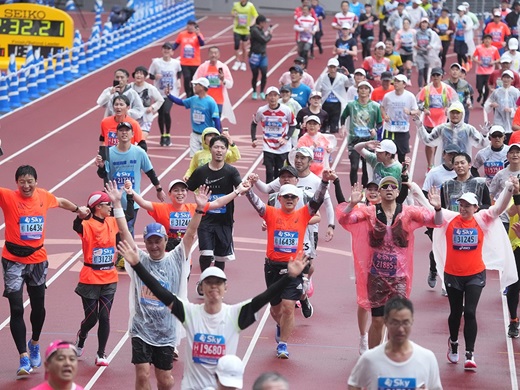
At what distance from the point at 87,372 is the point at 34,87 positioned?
17974 millimetres

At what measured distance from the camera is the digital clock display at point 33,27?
32.1 metres

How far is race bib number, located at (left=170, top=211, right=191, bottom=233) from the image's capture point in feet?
45.8

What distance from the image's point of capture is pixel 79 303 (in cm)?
1508

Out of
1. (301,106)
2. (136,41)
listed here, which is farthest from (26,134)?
(136,41)

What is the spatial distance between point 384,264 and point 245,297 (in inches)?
140

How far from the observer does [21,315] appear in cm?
1248

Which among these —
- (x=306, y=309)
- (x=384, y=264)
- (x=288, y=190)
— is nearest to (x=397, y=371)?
(x=384, y=264)

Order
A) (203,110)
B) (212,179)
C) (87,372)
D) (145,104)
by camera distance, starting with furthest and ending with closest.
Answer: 1. (145,104)
2. (203,110)
3. (212,179)
4. (87,372)

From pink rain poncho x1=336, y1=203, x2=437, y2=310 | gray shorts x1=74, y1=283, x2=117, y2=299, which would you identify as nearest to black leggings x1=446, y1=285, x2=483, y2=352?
pink rain poncho x1=336, y1=203, x2=437, y2=310

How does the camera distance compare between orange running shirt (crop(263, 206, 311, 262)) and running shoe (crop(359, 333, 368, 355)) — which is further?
running shoe (crop(359, 333, 368, 355))

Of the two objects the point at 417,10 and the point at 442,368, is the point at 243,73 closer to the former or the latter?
the point at 417,10

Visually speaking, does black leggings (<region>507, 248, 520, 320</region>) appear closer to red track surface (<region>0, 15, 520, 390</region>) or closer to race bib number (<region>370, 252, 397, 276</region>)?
red track surface (<region>0, 15, 520, 390</region>)

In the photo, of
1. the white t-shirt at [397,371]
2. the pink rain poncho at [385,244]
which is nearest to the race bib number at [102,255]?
the pink rain poncho at [385,244]

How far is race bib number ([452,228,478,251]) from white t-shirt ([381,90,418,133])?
27.2 feet
